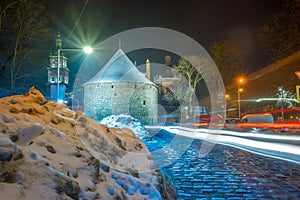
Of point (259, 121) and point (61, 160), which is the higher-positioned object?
point (61, 160)

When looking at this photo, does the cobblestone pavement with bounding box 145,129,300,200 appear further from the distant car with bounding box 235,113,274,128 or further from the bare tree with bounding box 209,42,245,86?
the bare tree with bounding box 209,42,245,86

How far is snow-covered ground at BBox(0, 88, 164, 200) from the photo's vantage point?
294 centimetres

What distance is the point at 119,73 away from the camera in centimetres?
4066

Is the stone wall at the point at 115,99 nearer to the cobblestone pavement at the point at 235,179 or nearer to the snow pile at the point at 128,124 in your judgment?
the snow pile at the point at 128,124

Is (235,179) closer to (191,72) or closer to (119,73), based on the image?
(191,72)

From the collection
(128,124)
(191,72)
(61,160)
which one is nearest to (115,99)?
(191,72)

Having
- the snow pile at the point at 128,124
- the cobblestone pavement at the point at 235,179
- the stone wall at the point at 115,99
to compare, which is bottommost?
the cobblestone pavement at the point at 235,179

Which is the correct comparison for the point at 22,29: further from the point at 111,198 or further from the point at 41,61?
the point at 111,198

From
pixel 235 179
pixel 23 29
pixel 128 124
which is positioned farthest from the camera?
pixel 128 124

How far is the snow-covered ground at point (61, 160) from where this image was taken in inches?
116

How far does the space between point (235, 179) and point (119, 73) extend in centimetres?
3597

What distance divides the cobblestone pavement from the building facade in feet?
105

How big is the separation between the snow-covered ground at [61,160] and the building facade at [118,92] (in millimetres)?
34109

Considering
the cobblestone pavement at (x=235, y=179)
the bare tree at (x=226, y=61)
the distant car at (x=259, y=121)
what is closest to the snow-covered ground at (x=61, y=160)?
the cobblestone pavement at (x=235, y=179)
